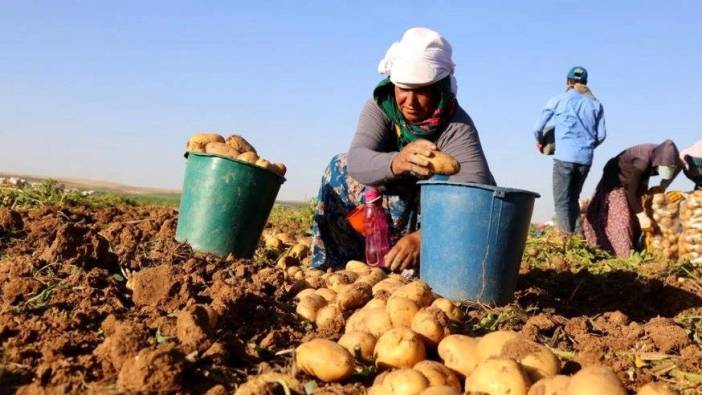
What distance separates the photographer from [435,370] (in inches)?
85.7

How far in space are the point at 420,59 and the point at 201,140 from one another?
185cm

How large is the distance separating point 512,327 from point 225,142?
9.17 feet

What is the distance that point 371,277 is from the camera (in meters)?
3.48

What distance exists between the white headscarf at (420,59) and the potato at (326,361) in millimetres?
2245

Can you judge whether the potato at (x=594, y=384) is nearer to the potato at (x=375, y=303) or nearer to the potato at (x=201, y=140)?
the potato at (x=375, y=303)

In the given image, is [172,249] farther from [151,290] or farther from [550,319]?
[550,319]

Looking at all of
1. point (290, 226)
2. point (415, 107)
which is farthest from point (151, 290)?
point (290, 226)

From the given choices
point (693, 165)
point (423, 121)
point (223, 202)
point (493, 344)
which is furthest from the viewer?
point (693, 165)

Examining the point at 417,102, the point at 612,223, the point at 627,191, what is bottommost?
the point at 612,223

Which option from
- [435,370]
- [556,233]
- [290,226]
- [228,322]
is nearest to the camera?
[435,370]

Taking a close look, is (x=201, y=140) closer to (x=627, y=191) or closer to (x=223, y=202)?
(x=223, y=202)

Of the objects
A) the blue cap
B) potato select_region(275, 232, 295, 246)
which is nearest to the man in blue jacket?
the blue cap

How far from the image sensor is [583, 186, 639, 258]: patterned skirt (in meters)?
7.70

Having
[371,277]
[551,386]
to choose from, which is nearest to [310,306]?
[371,277]
